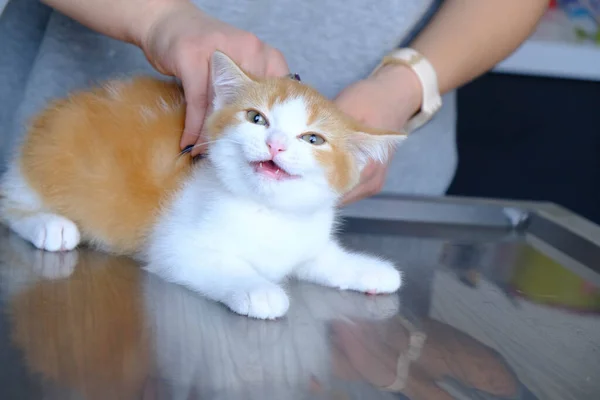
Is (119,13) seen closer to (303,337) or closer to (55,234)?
(55,234)

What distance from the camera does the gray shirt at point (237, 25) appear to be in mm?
1241

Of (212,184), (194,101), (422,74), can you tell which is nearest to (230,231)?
(212,184)

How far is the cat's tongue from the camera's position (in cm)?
90

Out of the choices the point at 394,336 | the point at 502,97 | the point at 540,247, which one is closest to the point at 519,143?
the point at 502,97

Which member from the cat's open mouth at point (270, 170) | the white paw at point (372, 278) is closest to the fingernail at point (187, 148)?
the cat's open mouth at point (270, 170)

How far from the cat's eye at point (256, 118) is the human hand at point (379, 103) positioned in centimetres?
18

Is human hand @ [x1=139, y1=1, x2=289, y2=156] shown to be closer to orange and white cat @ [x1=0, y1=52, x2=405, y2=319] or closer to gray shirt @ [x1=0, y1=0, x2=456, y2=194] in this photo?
orange and white cat @ [x1=0, y1=52, x2=405, y2=319]

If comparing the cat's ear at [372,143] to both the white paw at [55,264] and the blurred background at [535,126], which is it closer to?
the white paw at [55,264]

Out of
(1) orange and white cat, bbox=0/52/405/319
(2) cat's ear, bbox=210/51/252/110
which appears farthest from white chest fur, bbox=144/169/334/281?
(2) cat's ear, bbox=210/51/252/110

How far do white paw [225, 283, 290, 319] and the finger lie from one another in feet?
0.73

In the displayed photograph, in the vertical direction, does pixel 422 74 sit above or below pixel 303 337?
above

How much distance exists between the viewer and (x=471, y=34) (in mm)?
1279

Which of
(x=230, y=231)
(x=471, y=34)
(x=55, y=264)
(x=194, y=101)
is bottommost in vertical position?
(x=55, y=264)

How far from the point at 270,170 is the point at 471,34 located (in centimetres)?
55
